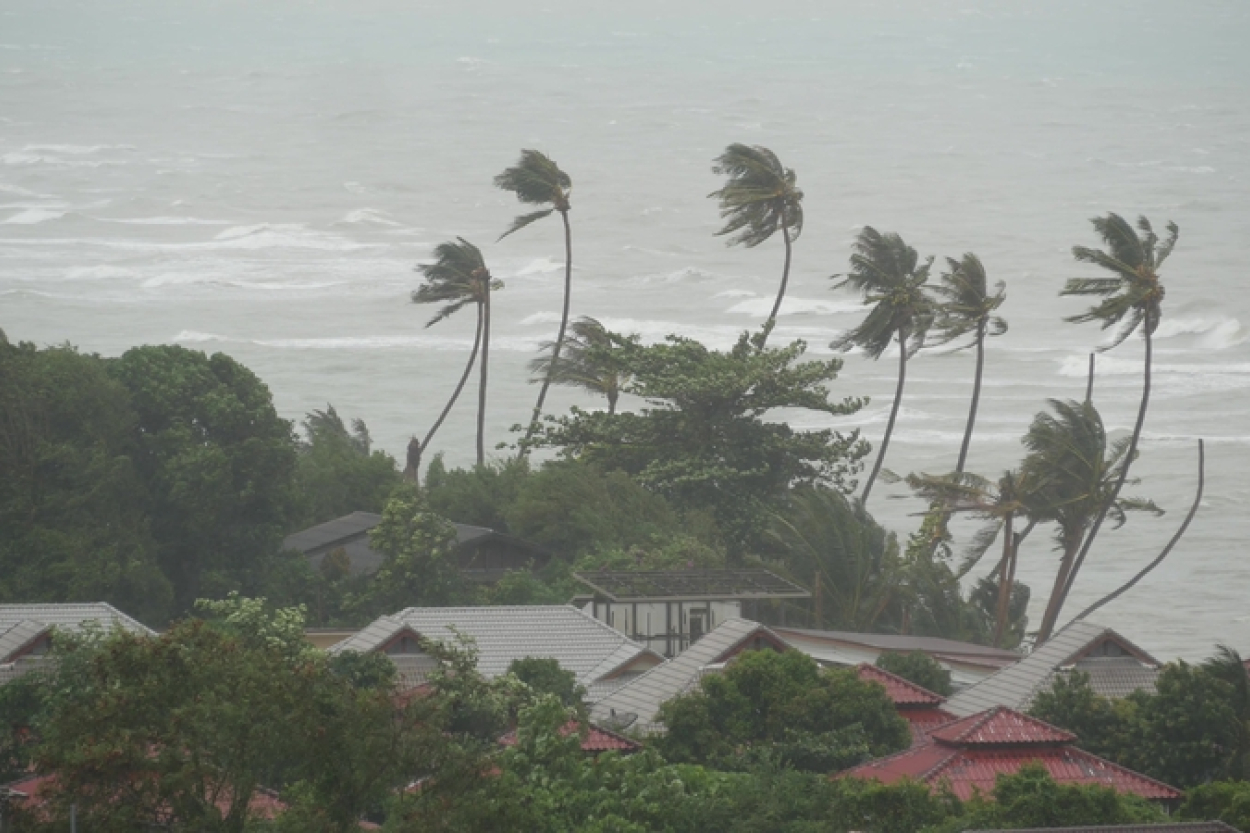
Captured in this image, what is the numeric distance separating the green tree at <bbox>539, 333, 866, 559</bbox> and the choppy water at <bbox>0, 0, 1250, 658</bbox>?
9727 millimetres

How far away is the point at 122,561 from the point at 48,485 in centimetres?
218

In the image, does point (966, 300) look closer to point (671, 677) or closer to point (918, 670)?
point (918, 670)

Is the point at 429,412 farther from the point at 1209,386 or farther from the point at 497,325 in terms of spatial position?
the point at 1209,386

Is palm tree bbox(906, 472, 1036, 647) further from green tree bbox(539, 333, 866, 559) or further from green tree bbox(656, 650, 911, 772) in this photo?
green tree bbox(656, 650, 911, 772)

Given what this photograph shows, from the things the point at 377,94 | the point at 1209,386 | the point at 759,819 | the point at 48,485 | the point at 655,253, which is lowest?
the point at 759,819

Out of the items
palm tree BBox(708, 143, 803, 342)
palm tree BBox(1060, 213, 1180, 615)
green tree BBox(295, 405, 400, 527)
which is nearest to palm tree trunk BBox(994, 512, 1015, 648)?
palm tree BBox(1060, 213, 1180, 615)

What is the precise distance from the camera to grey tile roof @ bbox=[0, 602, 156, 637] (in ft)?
109

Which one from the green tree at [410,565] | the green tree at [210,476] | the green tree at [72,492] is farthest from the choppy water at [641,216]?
the green tree at [72,492]

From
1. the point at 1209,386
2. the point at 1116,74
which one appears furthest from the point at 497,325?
the point at 1116,74

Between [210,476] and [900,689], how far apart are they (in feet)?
51.9

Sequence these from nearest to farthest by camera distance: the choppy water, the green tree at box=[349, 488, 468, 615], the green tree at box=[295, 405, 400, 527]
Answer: the green tree at box=[349, 488, 468, 615] < the green tree at box=[295, 405, 400, 527] < the choppy water

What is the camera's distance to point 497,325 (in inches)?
4102

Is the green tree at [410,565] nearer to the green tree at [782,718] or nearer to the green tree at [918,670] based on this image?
the green tree at [918,670]

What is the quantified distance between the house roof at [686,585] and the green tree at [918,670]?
468 cm
